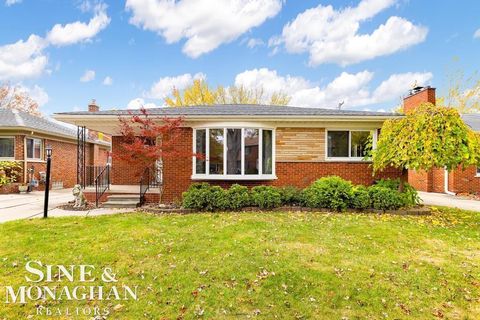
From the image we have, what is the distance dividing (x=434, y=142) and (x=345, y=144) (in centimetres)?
306

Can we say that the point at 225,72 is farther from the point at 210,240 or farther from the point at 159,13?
the point at 210,240

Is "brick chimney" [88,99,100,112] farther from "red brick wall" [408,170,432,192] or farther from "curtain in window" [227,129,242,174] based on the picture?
"red brick wall" [408,170,432,192]

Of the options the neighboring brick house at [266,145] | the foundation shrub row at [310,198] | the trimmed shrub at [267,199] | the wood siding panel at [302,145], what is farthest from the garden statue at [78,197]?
the wood siding panel at [302,145]

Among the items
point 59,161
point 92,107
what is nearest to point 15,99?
point 59,161

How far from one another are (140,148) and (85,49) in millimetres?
15237

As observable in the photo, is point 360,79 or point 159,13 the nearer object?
point 159,13

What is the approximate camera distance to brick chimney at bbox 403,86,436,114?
1160 cm

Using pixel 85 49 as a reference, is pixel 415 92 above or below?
below

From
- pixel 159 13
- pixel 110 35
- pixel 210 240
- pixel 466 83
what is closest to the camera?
pixel 210 240

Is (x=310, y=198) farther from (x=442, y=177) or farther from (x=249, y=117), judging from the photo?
(x=442, y=177)

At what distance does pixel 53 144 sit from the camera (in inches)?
709

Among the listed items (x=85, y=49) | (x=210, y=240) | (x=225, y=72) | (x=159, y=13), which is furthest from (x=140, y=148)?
(x=225, y=72)

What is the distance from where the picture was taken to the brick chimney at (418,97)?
1160 cm

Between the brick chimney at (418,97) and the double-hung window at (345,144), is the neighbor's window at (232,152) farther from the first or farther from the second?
the brick chimney at (418,97)
